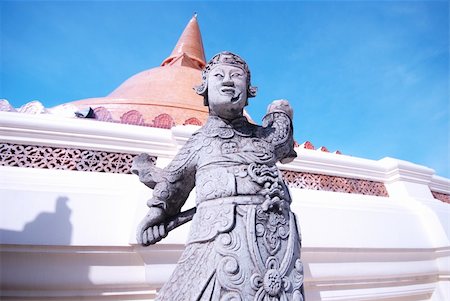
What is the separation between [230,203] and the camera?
1.37 metres

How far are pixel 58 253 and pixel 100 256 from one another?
0.31 m

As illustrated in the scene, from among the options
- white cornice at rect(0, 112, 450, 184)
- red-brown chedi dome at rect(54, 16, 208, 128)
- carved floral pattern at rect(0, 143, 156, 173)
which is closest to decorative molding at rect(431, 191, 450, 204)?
white cornice at rect(0, 112, 450, 184)

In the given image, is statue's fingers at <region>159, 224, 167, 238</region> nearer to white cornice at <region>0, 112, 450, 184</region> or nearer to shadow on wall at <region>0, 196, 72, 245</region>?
shadow on wall at <region>0, 196, 72, 245</region>

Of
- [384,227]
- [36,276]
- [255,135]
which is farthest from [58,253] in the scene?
[384,227]

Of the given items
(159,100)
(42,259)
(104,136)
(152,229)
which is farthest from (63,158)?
(159,100)

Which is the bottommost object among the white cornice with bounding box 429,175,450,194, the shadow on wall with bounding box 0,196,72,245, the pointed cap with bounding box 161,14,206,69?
the shadow on wall with bounding box 0,196,72,245

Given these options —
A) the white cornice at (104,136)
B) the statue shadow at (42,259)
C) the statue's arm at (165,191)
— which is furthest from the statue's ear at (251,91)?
the statue shadow at (42,259)

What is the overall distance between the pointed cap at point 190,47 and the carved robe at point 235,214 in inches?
365

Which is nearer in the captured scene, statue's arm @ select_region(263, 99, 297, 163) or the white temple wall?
statue's arm @ select_region(263, 99, 297, 163)

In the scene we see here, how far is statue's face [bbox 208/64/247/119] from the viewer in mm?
1553

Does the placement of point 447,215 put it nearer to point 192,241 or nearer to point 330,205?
point 330,205

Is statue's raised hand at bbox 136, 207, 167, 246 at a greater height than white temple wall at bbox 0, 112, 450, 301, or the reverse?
white temple wall at bbox 0, 112, 450, 301

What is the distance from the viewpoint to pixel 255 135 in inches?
65.2

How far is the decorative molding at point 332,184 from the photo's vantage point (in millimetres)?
3662
